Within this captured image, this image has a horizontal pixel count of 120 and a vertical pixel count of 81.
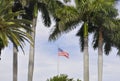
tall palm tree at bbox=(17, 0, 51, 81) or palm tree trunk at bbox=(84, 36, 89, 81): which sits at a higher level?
tall palm tree at bbox=(17, 0, 51, 81)

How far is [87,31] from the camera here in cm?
7081

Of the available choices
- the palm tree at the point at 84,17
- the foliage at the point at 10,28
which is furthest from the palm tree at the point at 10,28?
the palm tree at the point at 84,17

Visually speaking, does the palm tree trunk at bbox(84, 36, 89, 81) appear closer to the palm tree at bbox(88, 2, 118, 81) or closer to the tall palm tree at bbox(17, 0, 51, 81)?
the palm tree at bbox(88, 2, 118, 81)

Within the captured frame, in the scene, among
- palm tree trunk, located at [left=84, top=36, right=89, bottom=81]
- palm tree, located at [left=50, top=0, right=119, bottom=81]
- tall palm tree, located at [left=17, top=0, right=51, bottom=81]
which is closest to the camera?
palm tree, located at [left=50, top=0, right=119, bottom=81]

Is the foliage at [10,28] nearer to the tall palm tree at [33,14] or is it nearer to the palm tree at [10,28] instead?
the palm tree at [10,28]

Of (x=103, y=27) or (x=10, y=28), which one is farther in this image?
(x=103, y=27)

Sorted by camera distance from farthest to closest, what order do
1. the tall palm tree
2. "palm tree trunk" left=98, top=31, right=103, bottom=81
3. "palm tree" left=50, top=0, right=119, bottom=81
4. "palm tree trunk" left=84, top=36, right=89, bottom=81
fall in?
"palm tree trunk" left=98, top=31, right=103, bottom=81 → the tall palm tree → "palm tree trunk" left=84, top=36, right=89, bottom=81 → "palm tree" left=50, top=0, right=119, bottom=81

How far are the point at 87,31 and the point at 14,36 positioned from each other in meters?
18.6

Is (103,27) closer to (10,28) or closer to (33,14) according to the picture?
(33,14)

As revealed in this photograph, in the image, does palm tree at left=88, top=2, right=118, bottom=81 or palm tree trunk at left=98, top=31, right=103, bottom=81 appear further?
palm tree trunk at left=98, top=31, right=103, bottom=81

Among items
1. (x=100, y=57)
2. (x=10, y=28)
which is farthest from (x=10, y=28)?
(x=100, y=57)

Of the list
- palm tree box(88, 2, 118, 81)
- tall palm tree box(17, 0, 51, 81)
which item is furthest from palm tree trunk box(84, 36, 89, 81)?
tall palm tree box(17, 0, 51, 81)

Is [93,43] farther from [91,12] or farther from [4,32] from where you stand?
[4,32]

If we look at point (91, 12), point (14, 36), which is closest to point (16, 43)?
point (14, 36)
